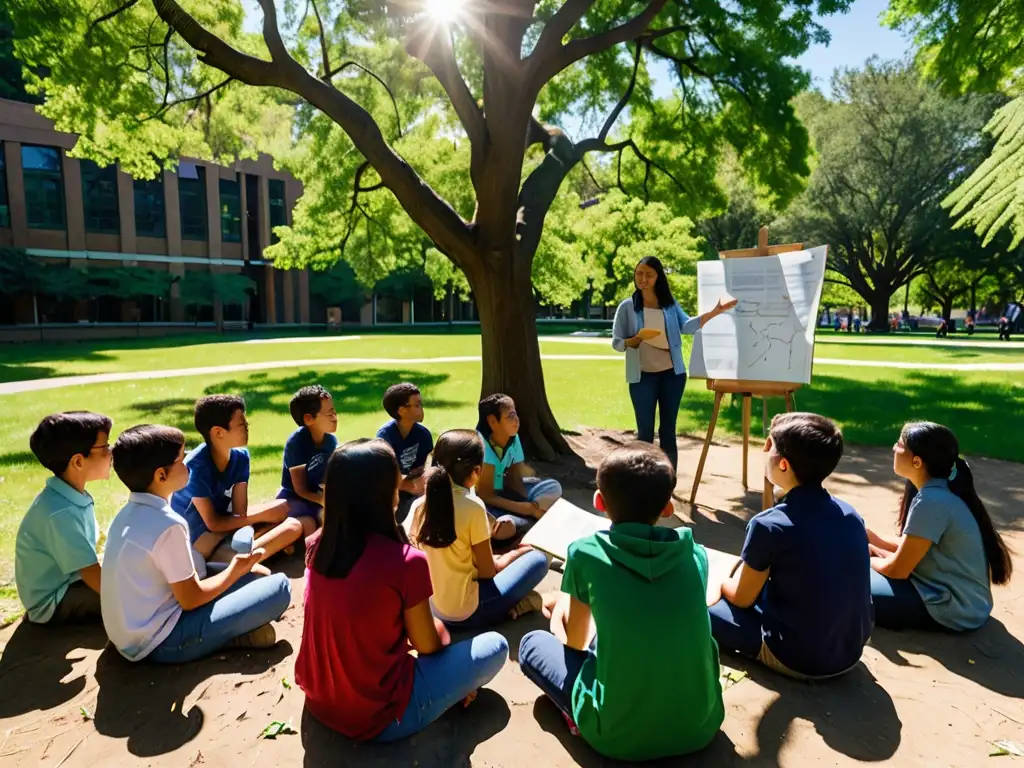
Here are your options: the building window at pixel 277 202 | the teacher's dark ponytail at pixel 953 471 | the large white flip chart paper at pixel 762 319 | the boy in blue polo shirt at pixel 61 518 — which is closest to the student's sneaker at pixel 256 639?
the boy in blue polo shirt at pixel 61 518

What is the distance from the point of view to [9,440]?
27.0ft

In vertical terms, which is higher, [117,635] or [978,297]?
[978,297]

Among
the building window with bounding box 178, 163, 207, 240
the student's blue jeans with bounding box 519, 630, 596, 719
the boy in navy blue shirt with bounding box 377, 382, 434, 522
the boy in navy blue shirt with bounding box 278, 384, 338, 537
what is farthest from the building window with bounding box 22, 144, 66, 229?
the student's blue jeans with bounding box 519, 630, 596, 719

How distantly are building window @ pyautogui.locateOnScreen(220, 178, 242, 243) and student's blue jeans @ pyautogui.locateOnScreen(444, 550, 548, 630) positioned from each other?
131 ft

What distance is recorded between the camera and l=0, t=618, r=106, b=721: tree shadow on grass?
2.74 metres

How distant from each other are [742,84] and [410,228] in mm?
10808

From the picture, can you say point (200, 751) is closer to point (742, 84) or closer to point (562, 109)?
point (742, 84)

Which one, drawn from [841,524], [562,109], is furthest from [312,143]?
[841,524]

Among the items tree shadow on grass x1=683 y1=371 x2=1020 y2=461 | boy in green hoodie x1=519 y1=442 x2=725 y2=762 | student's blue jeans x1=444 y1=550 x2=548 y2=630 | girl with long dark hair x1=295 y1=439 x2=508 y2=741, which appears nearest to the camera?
boy in green hoodie x1=519 y1=442 x2=725 y2=762

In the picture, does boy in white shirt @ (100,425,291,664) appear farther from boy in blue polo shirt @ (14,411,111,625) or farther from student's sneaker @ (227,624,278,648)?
boy in blue polo shirt @ (14,411,111,625)

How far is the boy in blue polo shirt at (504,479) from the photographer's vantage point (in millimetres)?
4180

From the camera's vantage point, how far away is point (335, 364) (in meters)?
18.0

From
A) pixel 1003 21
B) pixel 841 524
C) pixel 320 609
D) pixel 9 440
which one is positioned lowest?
pixel 9 440

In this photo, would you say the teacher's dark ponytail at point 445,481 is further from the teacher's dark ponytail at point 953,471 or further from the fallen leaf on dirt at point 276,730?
the teacher's dark ponytail at point 953,471
